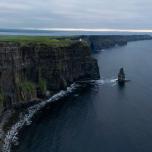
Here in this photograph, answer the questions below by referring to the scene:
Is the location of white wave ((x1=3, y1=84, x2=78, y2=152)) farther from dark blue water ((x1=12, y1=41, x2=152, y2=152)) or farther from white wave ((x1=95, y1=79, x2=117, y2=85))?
Result: white wave ((x1=95, y1=79, x2=117, y2=85))

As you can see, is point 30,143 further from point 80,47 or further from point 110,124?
point 80,47

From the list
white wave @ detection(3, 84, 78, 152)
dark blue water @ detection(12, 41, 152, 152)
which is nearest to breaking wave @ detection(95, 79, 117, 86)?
dark blue water @ detection(12, 41, 152, 152)

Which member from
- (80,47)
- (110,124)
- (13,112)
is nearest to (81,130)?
(110,124)

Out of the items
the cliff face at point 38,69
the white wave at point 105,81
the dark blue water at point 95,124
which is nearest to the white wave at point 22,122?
the dark blue water at point 95,124

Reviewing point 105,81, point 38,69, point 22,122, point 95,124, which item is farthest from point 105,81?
point 22,122

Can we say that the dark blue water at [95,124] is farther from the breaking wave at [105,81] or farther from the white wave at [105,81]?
the breaking wave at [105,81]

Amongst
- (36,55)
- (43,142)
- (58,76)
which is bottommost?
(43,142)

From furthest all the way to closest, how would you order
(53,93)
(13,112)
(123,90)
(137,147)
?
(123,90) → (53,93) → (13,112) → (137,147)
